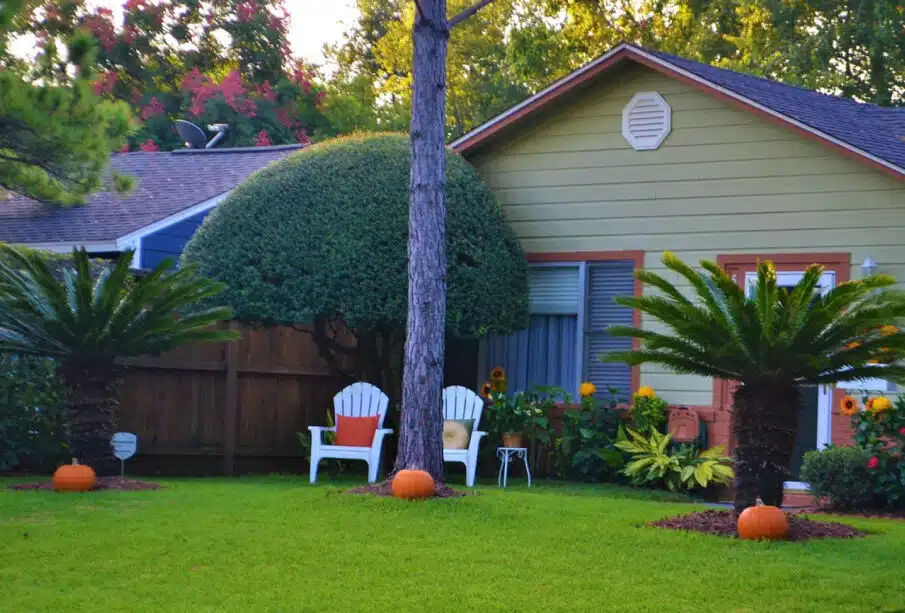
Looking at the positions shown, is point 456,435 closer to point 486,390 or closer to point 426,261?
point 486,390

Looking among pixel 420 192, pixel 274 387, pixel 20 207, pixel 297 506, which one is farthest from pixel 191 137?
pixel 297 506

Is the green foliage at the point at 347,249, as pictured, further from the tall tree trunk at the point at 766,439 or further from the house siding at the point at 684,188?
the tall tree trunk at the point at 766,439

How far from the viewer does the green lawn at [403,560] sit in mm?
6723

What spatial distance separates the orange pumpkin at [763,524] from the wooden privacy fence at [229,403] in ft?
22.2

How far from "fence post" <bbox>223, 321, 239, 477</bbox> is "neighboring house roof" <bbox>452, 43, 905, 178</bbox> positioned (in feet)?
10.3

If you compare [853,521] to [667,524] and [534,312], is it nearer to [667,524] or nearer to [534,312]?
[667,524]

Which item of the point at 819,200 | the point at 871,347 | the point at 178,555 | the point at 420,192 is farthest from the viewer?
the point at 819,200

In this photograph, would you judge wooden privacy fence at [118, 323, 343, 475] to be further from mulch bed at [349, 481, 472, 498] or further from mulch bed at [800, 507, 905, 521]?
mulch bed at [800, 507, 905, 521]

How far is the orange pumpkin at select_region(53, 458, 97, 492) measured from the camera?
10.6 meters

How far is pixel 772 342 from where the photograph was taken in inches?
343

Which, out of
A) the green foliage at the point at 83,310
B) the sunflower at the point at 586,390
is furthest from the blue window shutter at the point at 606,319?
the green foliage at the point at 83,310

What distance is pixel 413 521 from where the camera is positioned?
9.17 metres

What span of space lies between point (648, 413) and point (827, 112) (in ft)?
12.2

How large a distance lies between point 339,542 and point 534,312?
257 inches
